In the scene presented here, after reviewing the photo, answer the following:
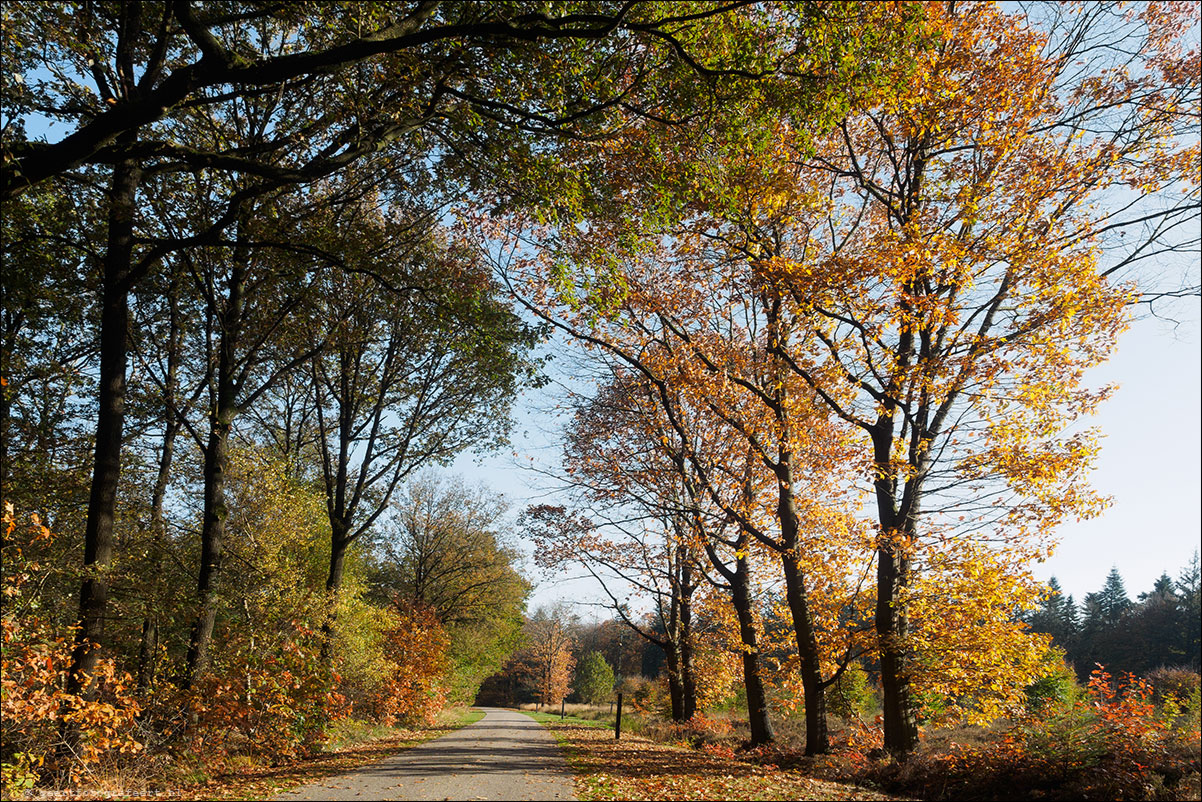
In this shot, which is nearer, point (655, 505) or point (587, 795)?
point (587, 795)

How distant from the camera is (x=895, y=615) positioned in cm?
1041

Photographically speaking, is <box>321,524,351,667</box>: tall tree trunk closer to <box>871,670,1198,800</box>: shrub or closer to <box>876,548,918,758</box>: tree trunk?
<box>876,548,918,758</box>: tree trunk

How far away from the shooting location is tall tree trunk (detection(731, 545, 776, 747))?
47.0ft

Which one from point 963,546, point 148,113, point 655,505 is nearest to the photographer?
point 148,113

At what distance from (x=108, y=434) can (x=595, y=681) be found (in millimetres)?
43232

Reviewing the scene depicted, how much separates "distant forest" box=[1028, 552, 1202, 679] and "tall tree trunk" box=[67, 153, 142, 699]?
153 ft

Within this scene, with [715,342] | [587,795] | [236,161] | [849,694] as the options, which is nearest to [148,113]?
[236,161]

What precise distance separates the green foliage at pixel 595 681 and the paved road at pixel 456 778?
33883 mm

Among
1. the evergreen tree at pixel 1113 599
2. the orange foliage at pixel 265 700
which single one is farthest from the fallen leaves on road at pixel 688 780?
the evergreen tree at pixel 1113 599

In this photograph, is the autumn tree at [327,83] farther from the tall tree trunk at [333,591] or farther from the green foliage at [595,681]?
the green foliage at [595,681]

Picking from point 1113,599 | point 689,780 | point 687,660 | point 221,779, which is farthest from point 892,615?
point 1113,599

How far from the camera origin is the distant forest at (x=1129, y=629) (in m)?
47.3

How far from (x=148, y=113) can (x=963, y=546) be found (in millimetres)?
12474

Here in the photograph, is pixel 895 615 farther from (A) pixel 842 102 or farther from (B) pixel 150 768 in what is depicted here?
(B) pixel 150 768
